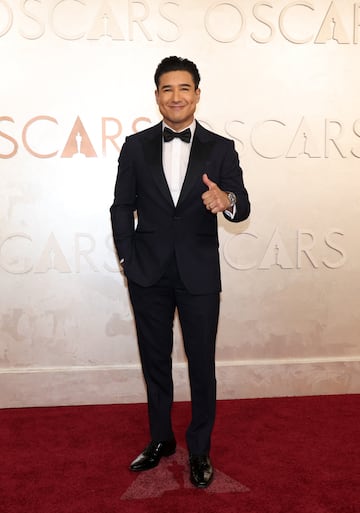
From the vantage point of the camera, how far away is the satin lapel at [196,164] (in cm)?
227

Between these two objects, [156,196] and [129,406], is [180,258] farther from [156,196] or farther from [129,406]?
[129,406]

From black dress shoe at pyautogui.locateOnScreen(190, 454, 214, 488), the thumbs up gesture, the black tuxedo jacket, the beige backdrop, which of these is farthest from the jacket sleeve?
black dress shoe at pyautogui.locateOnScreen(190, 454, 214, 488)

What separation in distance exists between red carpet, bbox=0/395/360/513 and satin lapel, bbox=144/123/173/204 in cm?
118

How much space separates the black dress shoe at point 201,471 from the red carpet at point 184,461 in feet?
0.10

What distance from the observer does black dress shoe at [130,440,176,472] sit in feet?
7.92

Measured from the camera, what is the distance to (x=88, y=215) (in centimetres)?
318

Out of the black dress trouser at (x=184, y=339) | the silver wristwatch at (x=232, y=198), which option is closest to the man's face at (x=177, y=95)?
the silver wristwatch at (x=232, y=198)

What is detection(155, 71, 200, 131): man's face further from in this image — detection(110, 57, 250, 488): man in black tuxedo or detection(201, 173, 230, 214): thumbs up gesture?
detection(201, 173, 230, 214): thumbs up gesture

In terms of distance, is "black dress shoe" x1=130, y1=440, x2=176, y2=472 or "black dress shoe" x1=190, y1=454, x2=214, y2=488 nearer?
"black dress shoe" x1=190, y1=454, x2=214, y2=488

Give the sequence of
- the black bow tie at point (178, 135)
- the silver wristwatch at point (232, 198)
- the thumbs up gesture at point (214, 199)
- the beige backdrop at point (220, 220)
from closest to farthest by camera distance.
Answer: the thumbs up gesture at point (214, 199), the silver wristwatch at point (232, 198), the black bow tie at point (178, 135), the beige backdrop at point (220, 220)

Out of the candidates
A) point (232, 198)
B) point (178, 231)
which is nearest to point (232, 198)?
point (232, 198)

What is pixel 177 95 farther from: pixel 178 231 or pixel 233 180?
pixel 178 231

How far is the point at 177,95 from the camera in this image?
2.25 meters

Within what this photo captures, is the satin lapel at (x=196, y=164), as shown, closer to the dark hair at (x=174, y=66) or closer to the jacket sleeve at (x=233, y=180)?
the jacket sleeve at (x=233, y=180)
